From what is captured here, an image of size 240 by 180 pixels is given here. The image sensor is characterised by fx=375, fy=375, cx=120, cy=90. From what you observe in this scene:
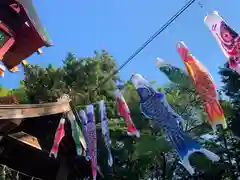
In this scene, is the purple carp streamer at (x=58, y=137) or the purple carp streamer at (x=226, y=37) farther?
the purple carp streamer at (x=58, y=137)

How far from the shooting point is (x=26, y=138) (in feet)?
21.0

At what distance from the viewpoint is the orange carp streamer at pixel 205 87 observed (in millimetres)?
5898

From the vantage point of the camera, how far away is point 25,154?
7270 mm

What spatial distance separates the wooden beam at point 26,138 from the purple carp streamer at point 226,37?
11.5ft

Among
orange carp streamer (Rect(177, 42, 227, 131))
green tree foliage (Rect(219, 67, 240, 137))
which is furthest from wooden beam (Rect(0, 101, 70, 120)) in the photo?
green tree foliage (Rect(219, 67, 240, 137))

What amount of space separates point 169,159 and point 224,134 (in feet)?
7.30

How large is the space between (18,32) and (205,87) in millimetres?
3268

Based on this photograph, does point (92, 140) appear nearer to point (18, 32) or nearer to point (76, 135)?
point (76, 135)

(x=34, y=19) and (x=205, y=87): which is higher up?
(x=34, y=19)

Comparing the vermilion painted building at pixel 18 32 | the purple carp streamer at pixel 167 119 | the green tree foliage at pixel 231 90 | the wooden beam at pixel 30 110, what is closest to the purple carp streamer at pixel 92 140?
the wooden beam at pixel 30 110

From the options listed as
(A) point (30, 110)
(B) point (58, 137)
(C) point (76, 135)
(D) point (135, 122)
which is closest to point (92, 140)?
(C) point (76, 135)

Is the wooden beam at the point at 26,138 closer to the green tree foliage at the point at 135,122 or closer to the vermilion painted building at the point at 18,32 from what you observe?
the vermilion painted building at the point at 18,32

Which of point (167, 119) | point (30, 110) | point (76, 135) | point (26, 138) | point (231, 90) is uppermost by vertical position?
point (30, 110)

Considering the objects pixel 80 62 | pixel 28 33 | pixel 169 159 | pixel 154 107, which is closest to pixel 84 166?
pixel 154 107
